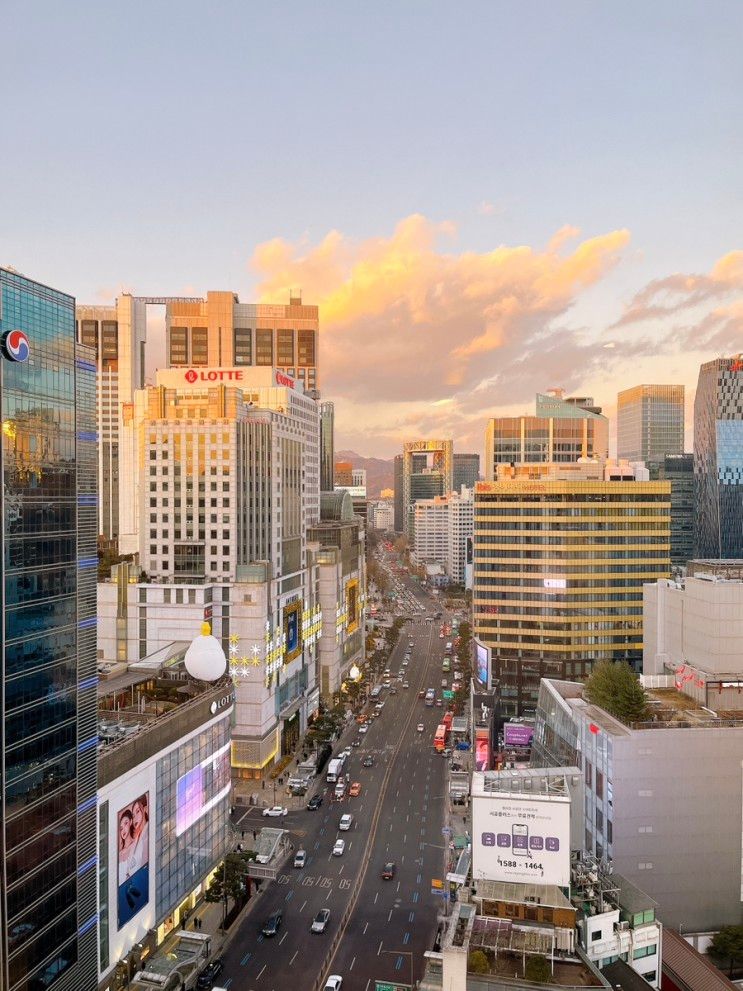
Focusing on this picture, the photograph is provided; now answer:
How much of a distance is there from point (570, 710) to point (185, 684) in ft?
126

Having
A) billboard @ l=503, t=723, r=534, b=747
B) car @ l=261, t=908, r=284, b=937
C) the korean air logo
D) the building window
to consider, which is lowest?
car @ l=261, t=908, r=284, b=937

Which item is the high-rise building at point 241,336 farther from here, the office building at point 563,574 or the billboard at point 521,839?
the billboard at point 521,839

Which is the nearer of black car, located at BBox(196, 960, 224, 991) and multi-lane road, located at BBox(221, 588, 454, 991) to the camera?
black car, located at BBox(196, 960, 224, 991)

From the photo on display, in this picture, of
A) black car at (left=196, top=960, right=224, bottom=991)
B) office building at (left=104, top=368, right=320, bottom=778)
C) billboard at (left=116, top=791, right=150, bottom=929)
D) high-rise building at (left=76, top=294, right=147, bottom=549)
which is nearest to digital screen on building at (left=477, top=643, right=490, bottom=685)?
office building at (left=104, top=368, right=320, bottom=778)

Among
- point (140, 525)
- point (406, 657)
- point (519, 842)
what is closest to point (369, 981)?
point (519, 842)

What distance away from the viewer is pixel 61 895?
43844mm

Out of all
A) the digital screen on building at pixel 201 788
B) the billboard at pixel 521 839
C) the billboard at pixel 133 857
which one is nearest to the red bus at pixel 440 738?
the digital screen on building at pixel 201 788

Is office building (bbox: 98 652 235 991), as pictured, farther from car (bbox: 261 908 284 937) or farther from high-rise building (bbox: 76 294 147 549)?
high-rise building (bbox: 76 294 147 549)

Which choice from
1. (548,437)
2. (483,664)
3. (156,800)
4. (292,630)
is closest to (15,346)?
(156,800)

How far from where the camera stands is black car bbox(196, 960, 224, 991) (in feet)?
179

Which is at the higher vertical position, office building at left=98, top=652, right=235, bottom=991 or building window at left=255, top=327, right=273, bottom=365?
building window at left=255, top=327, right=273, bottom=365

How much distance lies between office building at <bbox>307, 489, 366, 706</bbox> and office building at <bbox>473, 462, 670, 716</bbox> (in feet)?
88.1

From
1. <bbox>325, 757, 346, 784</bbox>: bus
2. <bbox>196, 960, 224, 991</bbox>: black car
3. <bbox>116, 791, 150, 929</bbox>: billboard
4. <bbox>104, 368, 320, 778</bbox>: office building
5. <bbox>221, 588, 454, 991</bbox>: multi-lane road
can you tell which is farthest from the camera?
<bbox>325, 757, 346, 784</bbox>: bus

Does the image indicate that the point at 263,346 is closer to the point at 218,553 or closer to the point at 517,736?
the point at 218,553
